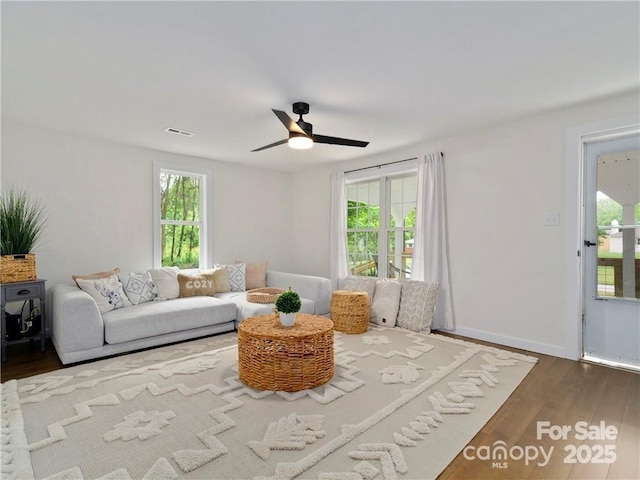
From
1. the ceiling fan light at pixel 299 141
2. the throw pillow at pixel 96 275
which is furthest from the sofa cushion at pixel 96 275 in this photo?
the ceiling fan light at pixel 299 141

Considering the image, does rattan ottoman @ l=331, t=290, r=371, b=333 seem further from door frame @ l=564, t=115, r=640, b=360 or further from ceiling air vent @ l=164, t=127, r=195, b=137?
ceiling air vent @ l=164, t=127, r=195, b=137

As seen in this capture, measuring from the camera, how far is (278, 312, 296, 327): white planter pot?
9.23 ft

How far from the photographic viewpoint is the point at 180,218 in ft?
16.7

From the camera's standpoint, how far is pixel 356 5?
1.83 metres

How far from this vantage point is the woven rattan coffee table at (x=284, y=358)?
255 cm

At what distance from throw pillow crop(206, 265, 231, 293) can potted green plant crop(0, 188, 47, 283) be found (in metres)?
1.92

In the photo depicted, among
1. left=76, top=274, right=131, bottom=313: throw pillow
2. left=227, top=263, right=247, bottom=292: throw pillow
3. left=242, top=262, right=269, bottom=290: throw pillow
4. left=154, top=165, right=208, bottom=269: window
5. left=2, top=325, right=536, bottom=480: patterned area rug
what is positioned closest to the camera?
left=2, top=325, right=536, bottom=480: patterned area rug

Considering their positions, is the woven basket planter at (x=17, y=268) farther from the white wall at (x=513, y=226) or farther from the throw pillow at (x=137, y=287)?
the white wall at (x=513, y=226)

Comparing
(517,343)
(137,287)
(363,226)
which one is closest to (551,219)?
(517,343)

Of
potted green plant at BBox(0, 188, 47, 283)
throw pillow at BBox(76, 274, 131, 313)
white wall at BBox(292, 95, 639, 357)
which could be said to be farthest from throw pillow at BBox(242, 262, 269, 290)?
white wall at BBox(292, 95, 639, 357)

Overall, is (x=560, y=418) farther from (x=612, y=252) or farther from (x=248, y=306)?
(x=248, y=306)

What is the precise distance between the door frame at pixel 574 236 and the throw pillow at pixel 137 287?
452 cm

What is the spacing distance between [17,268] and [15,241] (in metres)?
0.28

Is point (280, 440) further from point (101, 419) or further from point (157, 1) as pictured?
point (157, 1)
